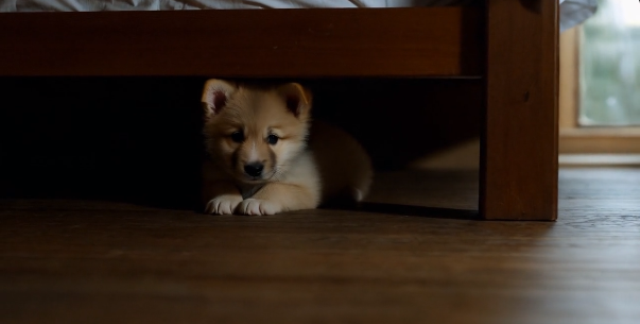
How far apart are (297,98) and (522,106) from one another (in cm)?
52

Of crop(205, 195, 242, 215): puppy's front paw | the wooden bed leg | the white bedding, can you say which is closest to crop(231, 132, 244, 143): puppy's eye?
crop(205, 195, 242, 215): puppy's front paw

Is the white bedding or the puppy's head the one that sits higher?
the white bedding

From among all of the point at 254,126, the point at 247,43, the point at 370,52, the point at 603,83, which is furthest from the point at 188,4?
the point at 603,83

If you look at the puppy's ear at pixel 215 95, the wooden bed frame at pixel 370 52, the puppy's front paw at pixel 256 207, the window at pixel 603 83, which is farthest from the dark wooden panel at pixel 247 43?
the window at pixel 603 83

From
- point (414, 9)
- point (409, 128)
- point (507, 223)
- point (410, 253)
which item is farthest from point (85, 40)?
point (409, 128)

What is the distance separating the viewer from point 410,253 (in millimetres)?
1088

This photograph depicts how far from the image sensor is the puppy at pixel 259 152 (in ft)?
4.94

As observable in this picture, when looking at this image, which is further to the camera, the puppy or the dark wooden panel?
the puppy

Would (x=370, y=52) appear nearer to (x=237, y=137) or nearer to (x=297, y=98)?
(x=297, y=98)

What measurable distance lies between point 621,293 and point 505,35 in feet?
2.12

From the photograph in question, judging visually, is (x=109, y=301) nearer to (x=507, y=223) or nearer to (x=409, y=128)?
(x=507, y=223)

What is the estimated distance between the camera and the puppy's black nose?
4.87 ft

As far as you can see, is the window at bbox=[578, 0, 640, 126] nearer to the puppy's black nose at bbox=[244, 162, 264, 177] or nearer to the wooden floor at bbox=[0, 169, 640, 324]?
the wooden floor at bbox=[0, 169, 640, 324]

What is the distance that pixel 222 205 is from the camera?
58.9 inches
